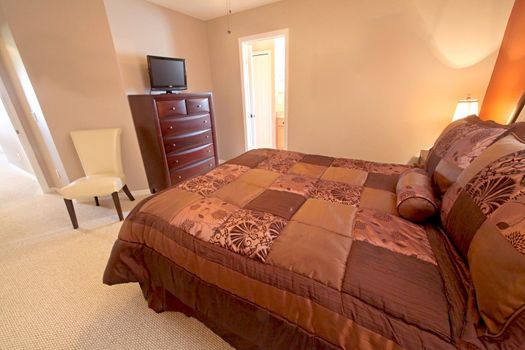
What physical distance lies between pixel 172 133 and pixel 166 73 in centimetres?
82

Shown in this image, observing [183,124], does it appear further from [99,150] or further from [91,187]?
[91,187]

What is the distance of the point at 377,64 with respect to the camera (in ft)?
8.21

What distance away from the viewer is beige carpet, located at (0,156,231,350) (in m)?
1.22

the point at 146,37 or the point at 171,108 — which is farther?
the point at 146,37

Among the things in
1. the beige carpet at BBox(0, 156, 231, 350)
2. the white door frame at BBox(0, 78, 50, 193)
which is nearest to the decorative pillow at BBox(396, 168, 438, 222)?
the beige carpet at BBox(0, 156, 231, 350)

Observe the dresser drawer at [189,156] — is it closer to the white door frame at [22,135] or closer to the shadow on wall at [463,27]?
the white door frame at [22,135]

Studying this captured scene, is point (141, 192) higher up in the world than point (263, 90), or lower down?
Result: lower down

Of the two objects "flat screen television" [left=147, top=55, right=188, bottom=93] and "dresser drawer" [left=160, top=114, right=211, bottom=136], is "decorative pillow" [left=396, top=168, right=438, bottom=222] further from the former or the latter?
"flat screen television" [left=147, top=55, right=188, bottom=93]

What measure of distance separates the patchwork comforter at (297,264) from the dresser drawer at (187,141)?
1.41 m

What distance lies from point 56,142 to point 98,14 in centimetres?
147

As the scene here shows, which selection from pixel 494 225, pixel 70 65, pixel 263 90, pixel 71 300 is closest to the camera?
pixel 494 225

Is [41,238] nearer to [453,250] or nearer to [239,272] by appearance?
[239,272]

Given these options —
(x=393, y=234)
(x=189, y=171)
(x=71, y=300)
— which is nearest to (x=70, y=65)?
(x=189, y=171)

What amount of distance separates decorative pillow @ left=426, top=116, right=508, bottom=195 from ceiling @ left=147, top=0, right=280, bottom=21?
109 inches
